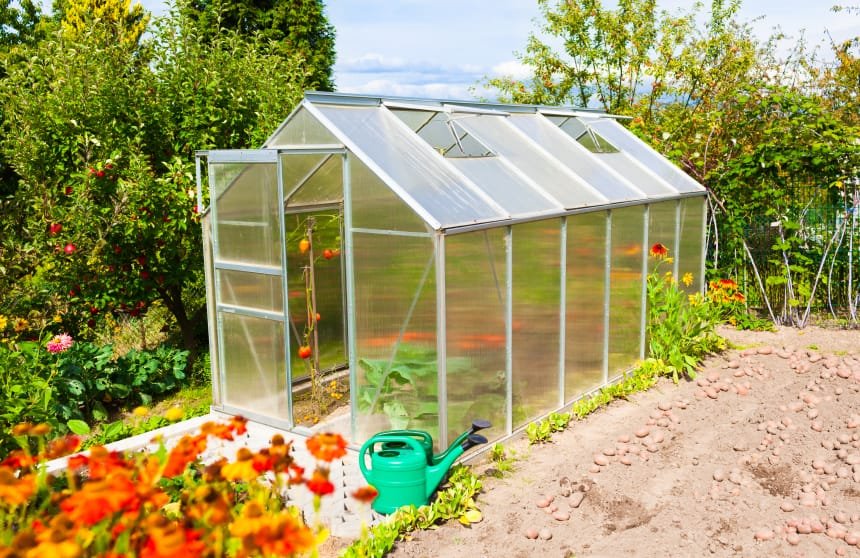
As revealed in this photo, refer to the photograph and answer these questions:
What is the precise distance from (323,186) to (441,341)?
2397 millimetres

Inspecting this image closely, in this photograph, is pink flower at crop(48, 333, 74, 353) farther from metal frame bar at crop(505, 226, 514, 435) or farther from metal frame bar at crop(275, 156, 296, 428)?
metal frame bar at crop(505, 226, 514, 435)

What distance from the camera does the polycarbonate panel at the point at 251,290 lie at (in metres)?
6.23

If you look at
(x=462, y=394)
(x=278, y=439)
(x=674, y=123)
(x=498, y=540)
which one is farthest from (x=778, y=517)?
(x=674, y=123)

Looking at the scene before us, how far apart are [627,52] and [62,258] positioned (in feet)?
→ 34.0

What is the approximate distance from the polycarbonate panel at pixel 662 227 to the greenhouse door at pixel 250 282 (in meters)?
3.83

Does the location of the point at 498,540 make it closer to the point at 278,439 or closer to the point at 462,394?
the point at 462,394

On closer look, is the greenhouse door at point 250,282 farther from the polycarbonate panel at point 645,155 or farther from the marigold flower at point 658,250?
the polycarbonate panel at point 645,155

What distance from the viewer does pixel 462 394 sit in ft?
18.4

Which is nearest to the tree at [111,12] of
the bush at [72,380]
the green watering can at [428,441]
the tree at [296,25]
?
the tree at [296,25]

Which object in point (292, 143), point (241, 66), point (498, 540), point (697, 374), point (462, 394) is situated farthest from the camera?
point (241, 66)

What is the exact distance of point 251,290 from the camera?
21.1 feet

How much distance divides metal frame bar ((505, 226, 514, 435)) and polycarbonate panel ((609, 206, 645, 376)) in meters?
1.73

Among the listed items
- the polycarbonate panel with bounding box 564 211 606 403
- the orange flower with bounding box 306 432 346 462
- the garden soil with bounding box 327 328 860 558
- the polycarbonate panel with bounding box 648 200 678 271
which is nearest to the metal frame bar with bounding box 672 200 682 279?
the polycarbonate panel with bounding box 648 200 678 271

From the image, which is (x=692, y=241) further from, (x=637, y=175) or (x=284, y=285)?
(x=284, y=285)
